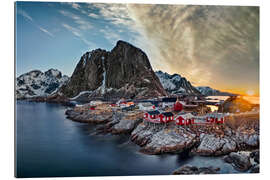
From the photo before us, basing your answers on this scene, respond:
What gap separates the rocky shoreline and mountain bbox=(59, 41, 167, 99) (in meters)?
0.58

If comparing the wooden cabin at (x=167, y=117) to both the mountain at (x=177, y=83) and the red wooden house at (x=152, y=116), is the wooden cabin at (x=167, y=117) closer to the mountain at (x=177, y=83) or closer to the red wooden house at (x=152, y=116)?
the red wooden house at (x=152, y=116)

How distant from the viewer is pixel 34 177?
4203 mm

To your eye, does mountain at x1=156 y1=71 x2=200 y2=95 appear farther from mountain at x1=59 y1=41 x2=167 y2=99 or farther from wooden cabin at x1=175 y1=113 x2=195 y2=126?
wooden cabin at x1=175 y1=113 x2=195 y2=126

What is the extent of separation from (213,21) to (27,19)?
4049mm

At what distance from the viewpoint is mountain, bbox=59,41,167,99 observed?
5.09 meters

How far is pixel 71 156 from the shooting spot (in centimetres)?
454

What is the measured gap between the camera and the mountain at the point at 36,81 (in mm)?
4469

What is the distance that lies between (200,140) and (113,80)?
2471mm

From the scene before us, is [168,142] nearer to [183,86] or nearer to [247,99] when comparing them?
[183,86]

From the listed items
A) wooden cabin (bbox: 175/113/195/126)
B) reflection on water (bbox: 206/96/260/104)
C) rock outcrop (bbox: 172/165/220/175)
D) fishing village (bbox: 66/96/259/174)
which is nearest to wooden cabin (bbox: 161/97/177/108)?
fishing village (bbox: 66/96/259/174)

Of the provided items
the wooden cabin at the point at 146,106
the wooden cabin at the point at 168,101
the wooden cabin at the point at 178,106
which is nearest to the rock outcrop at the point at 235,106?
the wooden cabin at the point at 178,106

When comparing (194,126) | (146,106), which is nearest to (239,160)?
(194,126)
